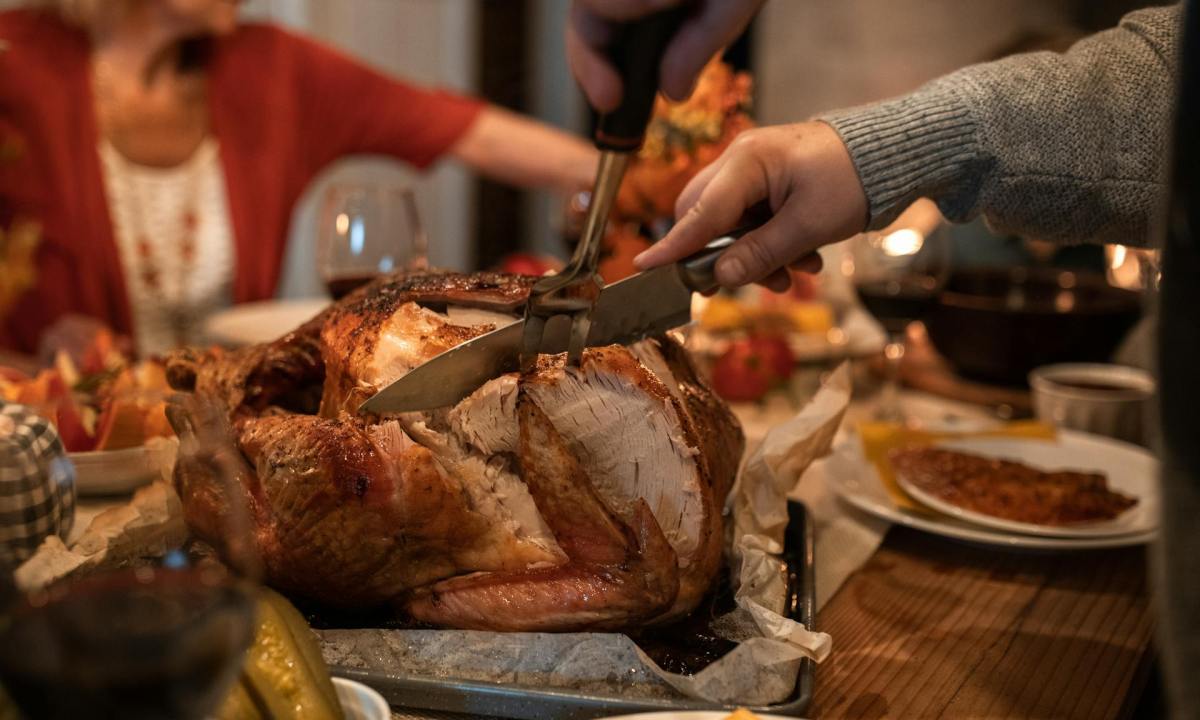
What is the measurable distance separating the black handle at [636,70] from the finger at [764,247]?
181 millimetres

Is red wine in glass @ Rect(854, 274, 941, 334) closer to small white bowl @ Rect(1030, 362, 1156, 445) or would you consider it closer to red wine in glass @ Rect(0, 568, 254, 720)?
small white bowl @ Rect(1030, 362, 1156, 445)

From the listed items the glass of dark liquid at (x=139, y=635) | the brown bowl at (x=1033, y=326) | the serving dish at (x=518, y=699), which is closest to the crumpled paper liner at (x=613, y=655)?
the serving dish at (x=518, y=699)

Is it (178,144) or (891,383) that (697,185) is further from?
(178,144)

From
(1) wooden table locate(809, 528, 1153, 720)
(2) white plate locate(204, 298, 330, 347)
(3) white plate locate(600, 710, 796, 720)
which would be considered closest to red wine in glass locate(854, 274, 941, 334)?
(1) wooden table locate(809, 528, 1153, 720)

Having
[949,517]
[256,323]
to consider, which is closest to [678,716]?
[949,517]

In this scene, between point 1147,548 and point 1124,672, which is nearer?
point 1124,672

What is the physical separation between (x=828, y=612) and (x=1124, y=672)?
11.6 inches

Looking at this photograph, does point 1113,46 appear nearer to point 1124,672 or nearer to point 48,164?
point 1124,672

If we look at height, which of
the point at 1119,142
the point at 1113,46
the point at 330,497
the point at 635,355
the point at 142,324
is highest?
the point at 1113,46

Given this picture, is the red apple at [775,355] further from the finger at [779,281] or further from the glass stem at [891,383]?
the finger at [779,281]

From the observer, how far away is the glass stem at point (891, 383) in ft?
6.24

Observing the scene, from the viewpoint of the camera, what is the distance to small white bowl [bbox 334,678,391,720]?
2.57 ft

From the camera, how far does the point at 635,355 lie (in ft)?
3.45

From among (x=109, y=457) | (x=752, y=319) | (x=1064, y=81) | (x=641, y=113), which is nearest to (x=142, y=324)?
(x=752, y=319)
